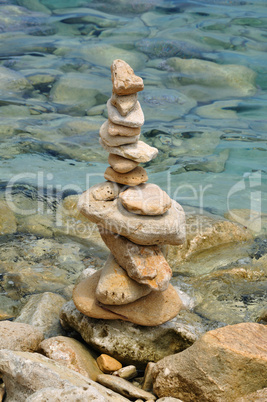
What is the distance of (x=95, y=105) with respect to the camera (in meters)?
13.9

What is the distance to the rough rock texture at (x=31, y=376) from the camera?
3688mm

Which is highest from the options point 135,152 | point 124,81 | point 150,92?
point 124,81

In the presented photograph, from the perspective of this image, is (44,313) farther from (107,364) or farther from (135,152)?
(135,152)

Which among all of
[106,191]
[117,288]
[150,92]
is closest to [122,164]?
[106,191]

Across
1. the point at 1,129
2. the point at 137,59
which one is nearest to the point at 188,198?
the point at 1,129

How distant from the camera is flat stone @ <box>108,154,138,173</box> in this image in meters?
4.57

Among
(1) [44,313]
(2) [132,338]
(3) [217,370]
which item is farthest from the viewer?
(1) [44,313]

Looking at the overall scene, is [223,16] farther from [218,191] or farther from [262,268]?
[262,268]

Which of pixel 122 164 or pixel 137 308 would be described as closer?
pixel 122 164

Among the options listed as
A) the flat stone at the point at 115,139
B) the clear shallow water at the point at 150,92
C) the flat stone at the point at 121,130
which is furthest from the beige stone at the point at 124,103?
the clear shallow water at the point at 150,92

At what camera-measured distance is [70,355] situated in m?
4.45

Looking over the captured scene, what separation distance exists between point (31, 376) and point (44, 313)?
1.61m

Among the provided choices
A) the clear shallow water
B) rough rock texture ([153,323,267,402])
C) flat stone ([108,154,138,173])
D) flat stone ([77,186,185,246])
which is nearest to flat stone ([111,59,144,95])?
flat stone ([108,154,138,173])

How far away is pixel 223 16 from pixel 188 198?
13.1 m
